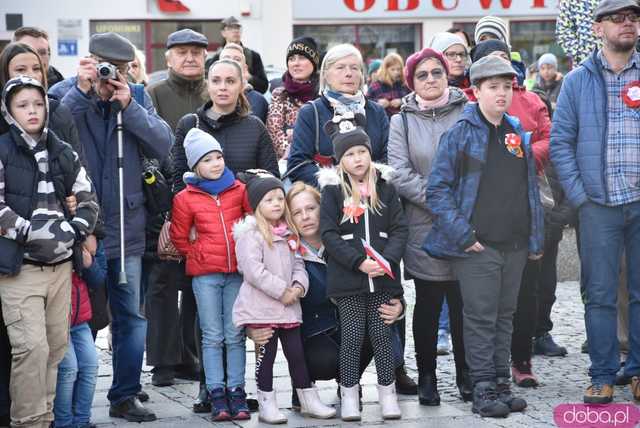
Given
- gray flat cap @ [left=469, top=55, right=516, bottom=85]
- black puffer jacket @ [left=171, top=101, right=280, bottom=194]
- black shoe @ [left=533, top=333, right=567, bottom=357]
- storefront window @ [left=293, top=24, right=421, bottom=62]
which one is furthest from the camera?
storefront window @ [left=293, top=24, right=421, bottom=62]

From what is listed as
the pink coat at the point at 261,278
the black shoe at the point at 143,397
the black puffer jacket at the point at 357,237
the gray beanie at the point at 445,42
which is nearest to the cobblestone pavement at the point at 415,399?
the black shoe at the point at 143,397

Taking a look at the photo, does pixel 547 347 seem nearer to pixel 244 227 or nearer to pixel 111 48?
pixel 244 227

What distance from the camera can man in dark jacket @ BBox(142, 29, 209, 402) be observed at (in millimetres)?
8062

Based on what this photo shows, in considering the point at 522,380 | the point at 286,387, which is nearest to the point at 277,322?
the point at 286,387

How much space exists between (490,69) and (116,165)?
2190mm

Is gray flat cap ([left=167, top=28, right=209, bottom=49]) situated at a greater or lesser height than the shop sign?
lesser

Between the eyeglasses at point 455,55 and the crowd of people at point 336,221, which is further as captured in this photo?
the eyeglasses at point 455,55

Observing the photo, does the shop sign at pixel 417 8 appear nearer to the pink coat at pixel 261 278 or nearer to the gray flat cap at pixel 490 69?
the gray flat cap at pixel 490 69

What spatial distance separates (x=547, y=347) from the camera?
8.77 metres

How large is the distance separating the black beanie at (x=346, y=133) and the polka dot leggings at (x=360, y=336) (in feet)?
2.70

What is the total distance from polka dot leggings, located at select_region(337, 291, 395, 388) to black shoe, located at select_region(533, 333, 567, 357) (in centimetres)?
208

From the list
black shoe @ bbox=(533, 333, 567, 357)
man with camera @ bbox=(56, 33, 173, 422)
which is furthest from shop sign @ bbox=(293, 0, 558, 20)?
man with camera @ bbox=(56, 33, 173, 422)

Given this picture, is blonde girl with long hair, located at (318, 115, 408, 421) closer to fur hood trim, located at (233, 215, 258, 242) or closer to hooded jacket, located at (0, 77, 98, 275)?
fur hood trim, located at (233, 215, 258, 242)

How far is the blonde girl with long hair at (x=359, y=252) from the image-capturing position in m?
6.93
